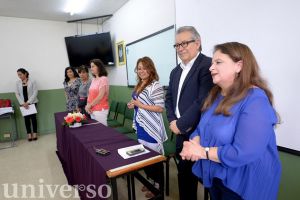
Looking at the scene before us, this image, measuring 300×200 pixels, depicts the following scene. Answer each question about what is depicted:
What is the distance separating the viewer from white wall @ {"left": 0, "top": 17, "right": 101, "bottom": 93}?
457cm

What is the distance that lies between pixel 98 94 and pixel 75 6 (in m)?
2.27

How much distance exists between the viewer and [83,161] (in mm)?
1769

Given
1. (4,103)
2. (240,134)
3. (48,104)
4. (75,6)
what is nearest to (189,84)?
(240,134)

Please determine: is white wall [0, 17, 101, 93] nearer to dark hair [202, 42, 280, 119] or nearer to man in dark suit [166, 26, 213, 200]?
man in dark suit [166, 26, 213, 200]

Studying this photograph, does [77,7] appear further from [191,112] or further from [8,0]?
[191,112]

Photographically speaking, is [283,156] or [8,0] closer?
[283,156]

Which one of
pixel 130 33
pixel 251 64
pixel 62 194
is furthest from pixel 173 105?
pixel 130 33

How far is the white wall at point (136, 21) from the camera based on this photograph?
115 inches

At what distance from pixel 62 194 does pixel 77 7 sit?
342 cm

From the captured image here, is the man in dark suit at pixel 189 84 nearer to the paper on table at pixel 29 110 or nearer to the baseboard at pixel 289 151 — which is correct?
the baseboard at pixel 289 151

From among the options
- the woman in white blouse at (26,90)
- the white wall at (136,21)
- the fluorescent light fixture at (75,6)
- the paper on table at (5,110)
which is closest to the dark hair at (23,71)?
the woman in white blouse at (26,90)

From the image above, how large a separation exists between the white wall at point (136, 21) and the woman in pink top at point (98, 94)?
1.07 m

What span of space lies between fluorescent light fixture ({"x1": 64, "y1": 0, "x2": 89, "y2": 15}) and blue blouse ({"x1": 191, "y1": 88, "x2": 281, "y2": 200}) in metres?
3.73

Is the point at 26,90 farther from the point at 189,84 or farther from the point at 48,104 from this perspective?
the point at 189,84
